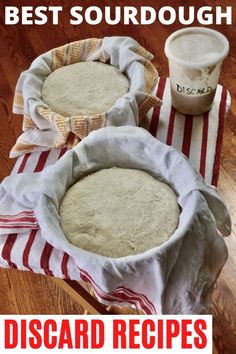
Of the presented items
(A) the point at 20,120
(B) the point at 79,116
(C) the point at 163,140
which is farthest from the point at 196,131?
(A) the point at 20,120

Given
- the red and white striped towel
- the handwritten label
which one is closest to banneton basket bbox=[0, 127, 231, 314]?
the red and white striped towel

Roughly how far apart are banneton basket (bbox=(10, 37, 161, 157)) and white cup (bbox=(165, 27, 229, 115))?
0.05 m

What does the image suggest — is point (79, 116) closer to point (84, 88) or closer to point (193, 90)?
point (84, 88)

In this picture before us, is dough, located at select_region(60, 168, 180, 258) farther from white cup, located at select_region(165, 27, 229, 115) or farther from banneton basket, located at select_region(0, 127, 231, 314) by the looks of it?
white cup, located at select_region(165, 27, 229, 115)

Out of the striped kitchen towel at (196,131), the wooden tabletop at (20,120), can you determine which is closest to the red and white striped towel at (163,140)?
the striped kitchen towel at (196,131)

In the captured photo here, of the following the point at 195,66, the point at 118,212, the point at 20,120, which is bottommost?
the point at 20,120

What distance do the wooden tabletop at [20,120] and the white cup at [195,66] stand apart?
57 cm

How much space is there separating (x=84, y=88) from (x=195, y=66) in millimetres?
217

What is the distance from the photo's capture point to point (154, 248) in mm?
635

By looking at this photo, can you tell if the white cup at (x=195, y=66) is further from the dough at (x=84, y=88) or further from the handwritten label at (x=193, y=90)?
the dough at (x=84, y=88)

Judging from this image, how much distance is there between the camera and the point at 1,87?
1.87 metres

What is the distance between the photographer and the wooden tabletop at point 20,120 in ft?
4.05

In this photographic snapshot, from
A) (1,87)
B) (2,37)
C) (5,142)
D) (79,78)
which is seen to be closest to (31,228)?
(79,78)

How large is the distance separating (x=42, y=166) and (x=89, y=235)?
0.21 metres
